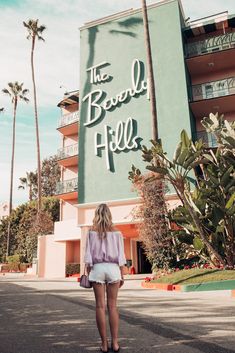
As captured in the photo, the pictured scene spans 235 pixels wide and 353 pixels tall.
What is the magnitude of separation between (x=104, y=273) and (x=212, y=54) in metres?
21.0

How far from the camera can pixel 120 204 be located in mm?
22312

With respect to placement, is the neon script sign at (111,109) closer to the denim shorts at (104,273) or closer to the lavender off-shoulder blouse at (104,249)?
the lavender off-shoulder blouse at (104,249)

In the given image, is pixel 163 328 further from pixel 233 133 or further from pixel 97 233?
pixel 233 133

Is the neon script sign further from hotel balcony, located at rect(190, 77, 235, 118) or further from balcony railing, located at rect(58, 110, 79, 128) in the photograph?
hotel balcony, located at rect(190, 77, 235, 118)

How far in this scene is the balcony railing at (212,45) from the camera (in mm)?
22625

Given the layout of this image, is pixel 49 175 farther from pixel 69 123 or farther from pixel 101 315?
pixel 101 315

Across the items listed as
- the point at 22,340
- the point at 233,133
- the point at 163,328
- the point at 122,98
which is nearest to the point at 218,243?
the point at 233,133

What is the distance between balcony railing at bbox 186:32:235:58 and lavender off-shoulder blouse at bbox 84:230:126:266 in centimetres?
2110

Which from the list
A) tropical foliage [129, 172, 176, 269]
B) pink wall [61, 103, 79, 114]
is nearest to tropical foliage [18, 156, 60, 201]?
pink wall [61, 103, 79, 114]

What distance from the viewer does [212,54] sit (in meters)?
22.1

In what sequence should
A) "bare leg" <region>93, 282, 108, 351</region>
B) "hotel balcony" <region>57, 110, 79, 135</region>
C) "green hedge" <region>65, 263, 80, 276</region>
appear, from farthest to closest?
"hotel balcony" <region>57, 110, 79, 135</region>
"green hedge" <region>65, 263, 80, 276</region>
"bare leg" <region>93, 282, 108, 351</region>

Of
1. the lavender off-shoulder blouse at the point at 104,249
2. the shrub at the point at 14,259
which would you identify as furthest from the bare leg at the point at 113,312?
the shrub at the point at 14,259

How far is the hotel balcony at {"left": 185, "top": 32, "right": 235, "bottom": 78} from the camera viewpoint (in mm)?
22203

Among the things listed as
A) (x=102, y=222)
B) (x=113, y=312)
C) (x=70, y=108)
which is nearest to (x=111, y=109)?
(x=70, y=108)
